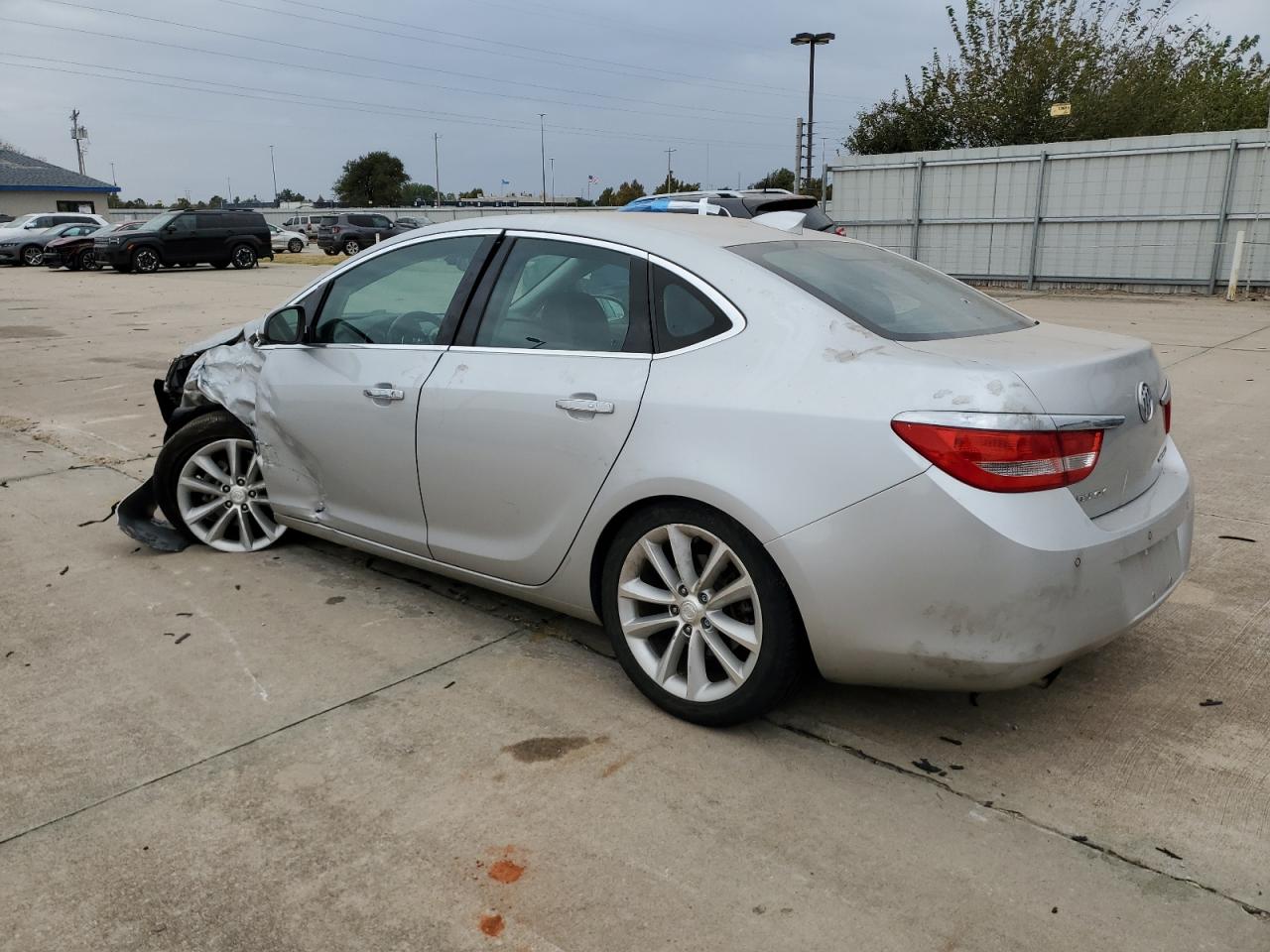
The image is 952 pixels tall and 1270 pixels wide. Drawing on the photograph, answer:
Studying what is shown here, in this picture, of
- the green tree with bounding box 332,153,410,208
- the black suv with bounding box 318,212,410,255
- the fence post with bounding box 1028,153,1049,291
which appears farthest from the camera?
the green tree with bounding box 332,153,410,208

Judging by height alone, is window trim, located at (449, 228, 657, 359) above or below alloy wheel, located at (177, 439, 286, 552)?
above

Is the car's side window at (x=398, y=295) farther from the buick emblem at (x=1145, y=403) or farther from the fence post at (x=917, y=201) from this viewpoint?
the fence post at (x=917, y=201)

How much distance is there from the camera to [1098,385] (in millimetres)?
2785

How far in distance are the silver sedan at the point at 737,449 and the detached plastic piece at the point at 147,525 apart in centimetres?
94

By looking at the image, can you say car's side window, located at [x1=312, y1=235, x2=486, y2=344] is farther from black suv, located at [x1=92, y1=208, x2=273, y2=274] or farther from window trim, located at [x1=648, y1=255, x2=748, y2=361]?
black suv, located at [x1=92, y1=208, x2=273, y2=274]

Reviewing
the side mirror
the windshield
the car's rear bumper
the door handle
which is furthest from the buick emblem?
the windshield

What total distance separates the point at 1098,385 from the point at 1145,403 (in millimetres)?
282

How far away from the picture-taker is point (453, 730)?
10.3 feet

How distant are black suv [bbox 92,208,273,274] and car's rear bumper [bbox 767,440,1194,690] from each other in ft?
92.1

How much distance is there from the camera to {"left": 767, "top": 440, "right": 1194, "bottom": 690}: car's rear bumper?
2.58m

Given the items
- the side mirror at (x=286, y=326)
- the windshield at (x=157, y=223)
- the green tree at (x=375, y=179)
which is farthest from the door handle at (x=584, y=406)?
the green tree at (x=375, y=179)

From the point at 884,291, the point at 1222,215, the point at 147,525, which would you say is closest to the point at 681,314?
the point at 884,291

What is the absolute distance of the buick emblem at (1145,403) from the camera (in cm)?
294

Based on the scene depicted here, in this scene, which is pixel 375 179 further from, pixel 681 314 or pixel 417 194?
pixel 681 314
